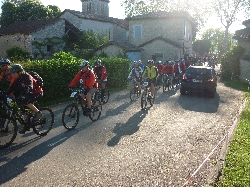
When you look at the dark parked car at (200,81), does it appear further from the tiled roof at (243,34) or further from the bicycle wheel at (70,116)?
the tiled roof at (243,34)

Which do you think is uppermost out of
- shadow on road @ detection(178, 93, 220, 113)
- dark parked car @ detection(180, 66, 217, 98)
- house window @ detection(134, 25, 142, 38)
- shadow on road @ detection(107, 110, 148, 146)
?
house window @ detection(134, 25, 142, 38)

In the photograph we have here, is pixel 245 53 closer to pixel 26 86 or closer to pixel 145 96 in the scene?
pixel 145 96

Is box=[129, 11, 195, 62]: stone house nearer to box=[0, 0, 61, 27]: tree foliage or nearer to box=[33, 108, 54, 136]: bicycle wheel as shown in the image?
box=[0, 0, 61, 27]: tree foliage

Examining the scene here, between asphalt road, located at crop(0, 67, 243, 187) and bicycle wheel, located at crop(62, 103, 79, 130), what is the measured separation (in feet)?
0.69

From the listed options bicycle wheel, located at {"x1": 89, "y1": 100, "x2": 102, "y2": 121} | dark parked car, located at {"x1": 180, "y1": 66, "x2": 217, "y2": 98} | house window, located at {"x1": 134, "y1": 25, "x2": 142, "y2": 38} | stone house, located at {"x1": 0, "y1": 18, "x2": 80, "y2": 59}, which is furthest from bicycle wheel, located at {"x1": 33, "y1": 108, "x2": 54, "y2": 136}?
house window, located at {"x1": 134, "y1": 25, "x2": 142, "y2": 38}

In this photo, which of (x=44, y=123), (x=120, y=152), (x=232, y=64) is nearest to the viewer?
(x=120, y=152)

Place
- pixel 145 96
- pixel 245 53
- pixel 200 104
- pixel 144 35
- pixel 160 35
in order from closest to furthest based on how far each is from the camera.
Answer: pixel 145 96
pixel 200 104
pixel 245 53
pixel 160 35
pixel 144 35

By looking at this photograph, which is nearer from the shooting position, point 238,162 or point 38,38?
point 238,162

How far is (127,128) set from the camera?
832 cm

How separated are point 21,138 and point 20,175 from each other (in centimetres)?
221

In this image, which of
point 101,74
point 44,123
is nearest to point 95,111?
point 44,123

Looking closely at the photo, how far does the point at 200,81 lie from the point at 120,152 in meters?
9.60

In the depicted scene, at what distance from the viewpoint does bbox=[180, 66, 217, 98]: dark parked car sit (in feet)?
47.7

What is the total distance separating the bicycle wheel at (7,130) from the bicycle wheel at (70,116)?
1627 mm
